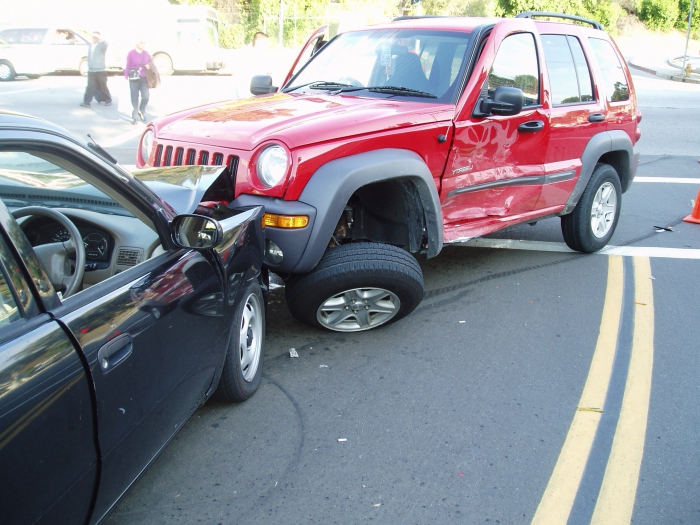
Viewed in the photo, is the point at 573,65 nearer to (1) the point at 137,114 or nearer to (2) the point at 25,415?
(2) the point at 25,415

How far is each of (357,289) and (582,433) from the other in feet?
5.00

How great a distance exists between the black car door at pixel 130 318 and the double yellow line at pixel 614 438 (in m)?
1.59

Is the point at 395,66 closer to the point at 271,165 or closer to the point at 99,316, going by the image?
the point at 271,165

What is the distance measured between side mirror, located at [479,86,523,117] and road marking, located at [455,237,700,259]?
6.42 feet

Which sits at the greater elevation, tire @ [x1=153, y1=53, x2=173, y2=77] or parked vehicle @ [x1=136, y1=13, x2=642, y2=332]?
tire @ [x1=153, y1=53, x2=173, y2=77]

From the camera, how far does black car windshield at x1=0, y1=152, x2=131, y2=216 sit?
2607 mm

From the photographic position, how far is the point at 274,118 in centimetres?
410

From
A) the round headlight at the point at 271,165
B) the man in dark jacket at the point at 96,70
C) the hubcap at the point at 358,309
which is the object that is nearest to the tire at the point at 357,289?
the hubcap at the point at 358,309

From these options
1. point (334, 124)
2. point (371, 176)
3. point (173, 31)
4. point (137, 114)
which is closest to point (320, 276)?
point (371, 176)

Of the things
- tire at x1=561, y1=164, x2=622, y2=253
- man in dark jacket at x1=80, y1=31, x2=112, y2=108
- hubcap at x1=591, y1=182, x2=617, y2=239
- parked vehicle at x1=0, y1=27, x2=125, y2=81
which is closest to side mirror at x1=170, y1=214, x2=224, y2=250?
tire at x1=561, y1=164, x2=622, y2=253

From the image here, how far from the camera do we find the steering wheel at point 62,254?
94.8 inches

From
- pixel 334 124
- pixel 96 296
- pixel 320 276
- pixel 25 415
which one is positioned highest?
pixel 334 124

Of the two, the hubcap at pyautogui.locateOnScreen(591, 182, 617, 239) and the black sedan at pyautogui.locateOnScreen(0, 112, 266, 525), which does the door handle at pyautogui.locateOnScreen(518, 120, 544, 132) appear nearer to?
the hubcap at pyautogui.locateOnScreen(591, 182, 617, 239)

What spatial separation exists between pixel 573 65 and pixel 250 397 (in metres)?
3.97
